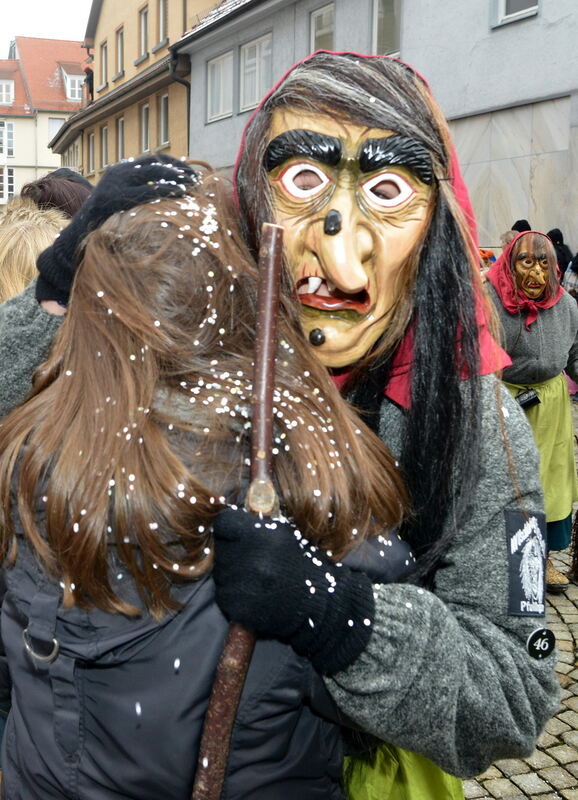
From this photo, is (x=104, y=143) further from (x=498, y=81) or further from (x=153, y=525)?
(x=153, y=525)

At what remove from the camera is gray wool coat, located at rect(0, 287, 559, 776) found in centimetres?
117

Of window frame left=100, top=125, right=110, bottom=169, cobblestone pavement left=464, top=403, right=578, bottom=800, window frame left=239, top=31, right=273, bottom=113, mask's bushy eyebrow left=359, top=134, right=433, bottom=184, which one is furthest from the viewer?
window frame left=100, top=125, right=110, bottom=169

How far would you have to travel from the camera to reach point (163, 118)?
822 inches

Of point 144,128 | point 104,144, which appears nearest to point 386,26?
point 144,128

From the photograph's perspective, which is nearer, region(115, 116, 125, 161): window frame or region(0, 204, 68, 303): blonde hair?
region(0, 204, 68, 303): blonde hair

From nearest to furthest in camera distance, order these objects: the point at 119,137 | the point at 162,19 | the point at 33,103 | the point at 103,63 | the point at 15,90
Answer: the point at 162,19 → the point at 119,137 → the point at 103,63 → the point at 33,103 → the point at 15,90

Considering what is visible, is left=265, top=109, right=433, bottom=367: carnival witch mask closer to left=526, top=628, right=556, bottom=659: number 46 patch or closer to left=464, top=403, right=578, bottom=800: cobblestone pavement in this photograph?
left=526, top=628, right=556, bottom=659: number 46 patch

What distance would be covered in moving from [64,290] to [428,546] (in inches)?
38.9

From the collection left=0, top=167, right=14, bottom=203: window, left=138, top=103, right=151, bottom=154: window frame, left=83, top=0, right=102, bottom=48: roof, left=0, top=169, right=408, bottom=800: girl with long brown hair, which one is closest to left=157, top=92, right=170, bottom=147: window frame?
left=138, top=103, right=151, bottom=154: window frame

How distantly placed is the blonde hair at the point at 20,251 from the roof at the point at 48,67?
167 feet

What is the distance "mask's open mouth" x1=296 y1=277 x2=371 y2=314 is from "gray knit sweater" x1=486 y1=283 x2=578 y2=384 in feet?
10.6

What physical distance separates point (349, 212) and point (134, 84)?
21.6 meters

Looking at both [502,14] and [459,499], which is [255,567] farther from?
[502,14]

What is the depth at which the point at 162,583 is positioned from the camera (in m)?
1.10
